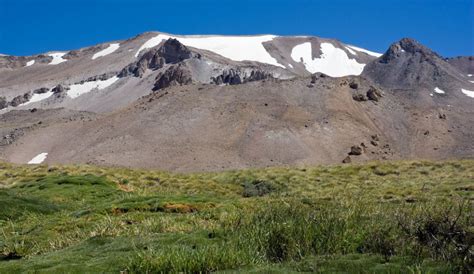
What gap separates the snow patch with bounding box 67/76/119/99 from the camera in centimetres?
15216

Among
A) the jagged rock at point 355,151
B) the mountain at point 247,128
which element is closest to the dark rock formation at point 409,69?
the mountain at point 247,128

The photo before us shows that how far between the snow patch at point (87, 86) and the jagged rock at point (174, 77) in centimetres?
2650

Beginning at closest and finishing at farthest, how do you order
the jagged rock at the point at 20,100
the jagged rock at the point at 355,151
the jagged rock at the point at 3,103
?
the jagged rock at the point at 355,151
the jagged rock at the point at 3,103
the jagged rock at the point at 20,100

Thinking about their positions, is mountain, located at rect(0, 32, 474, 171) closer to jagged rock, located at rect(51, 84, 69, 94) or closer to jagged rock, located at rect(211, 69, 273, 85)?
jagged rock, located at rect(211, 69, 273, 85)

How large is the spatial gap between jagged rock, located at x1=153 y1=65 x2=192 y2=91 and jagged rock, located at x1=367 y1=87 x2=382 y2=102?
40671 millimetres

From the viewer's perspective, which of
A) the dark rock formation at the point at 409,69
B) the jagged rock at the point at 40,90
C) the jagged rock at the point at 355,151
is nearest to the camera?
the jagged rock at the point at 355,151

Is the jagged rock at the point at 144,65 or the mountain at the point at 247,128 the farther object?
the jagged rock at the point at 144,65

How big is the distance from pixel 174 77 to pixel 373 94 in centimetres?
4778

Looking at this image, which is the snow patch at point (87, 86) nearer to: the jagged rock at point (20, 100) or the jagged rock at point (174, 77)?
the jagged rock at point (20, 100)

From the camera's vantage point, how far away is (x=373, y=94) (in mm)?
98312

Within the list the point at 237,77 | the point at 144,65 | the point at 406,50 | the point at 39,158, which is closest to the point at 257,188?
the point at 39,158

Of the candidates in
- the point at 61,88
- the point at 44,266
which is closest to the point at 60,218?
the point at 44,266

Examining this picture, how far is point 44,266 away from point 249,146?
6834 centimetres

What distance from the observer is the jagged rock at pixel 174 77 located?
124 meters
